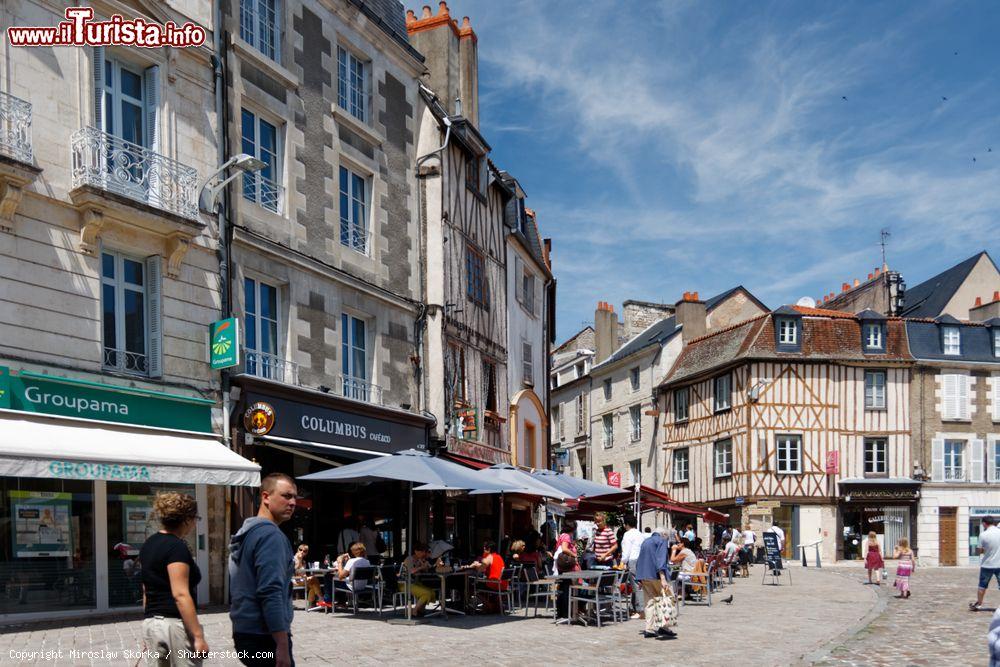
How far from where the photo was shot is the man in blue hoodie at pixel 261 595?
3838 millimetres

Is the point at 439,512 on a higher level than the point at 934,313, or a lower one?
lower

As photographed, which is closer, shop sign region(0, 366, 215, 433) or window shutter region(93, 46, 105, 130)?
shop sign region(0, 366, 215, 433)

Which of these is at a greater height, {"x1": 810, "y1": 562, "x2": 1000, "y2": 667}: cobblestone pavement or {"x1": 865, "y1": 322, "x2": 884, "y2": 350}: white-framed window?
{"x1": 865, "y1": 322, "x2": 884, "y2": 350}: white-framed window

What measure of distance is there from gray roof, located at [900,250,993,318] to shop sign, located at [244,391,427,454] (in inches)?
1096

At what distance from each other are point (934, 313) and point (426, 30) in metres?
25.4

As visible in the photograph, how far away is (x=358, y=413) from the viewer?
53.6 feet

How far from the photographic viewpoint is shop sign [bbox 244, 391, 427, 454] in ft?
46.2

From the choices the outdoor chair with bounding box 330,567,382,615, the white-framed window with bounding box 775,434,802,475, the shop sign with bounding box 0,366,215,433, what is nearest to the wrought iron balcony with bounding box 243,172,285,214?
the shop sign with bounding box 0,366,215,433

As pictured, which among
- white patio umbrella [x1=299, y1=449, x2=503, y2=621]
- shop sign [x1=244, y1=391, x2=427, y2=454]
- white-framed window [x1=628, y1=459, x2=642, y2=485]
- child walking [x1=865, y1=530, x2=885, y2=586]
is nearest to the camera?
white patio umbrella [x1=299, y1=449, x2=503, y2=621]

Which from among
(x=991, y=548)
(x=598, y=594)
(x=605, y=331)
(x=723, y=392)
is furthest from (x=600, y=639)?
(x=605, y=331)

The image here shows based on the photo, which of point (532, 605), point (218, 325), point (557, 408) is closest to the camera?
point (218, 325)

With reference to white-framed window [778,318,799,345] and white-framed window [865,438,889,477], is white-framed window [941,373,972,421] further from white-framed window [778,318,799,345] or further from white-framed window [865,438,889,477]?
white-framed window [778,318,799,345]

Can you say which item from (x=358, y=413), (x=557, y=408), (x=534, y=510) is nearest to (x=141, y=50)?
(x=358, y=413)

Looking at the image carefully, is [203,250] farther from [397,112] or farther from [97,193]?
[397,112]
